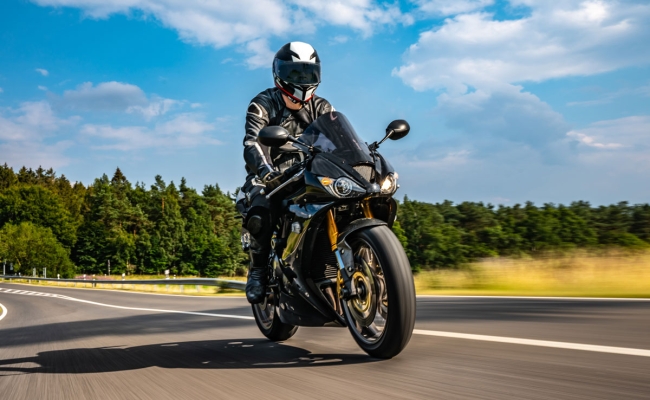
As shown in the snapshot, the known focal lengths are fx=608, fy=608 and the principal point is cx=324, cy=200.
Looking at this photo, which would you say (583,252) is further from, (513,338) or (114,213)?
(114,213)

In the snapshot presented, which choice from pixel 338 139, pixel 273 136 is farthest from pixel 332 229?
pixel 273 136

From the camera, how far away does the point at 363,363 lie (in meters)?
3.61

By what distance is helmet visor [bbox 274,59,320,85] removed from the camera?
5.18m

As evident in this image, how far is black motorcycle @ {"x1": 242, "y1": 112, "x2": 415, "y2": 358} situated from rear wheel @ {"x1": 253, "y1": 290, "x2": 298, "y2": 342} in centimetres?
54

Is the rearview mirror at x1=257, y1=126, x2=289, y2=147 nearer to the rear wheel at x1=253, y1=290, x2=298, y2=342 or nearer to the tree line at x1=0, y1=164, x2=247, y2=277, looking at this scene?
the rear wheel at x1=253, y1=290, x2=298, y2=342

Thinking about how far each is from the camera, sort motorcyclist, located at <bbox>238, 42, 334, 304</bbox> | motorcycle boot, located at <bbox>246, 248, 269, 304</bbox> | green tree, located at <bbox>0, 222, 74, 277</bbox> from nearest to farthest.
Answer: motorcyclist, located at <bbox>238, 42, 334, 304</bbox> < motorcycle boot, located at <bbox>246, 248, 269, 304</bbox> < green tree, located at <bbox>0, 222, 74, 277</bbox>

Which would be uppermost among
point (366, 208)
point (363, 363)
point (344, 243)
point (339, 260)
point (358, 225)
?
point (366, 208)

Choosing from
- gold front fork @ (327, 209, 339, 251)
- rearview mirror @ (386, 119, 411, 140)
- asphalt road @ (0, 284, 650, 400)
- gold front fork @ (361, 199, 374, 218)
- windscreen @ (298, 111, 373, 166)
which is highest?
rearview mirror @ (386, 119, 411, 140)

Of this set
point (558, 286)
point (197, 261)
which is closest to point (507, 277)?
point (558, 286)

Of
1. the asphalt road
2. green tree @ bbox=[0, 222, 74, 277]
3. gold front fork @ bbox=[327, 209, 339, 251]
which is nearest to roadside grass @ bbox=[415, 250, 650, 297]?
the asphalt road

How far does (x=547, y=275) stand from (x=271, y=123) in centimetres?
972

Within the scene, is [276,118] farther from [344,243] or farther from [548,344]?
[548,344]

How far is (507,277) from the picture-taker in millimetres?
13258

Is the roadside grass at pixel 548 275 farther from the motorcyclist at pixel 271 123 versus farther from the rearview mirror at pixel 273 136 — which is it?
the rearview mirror at pixel 273 136
